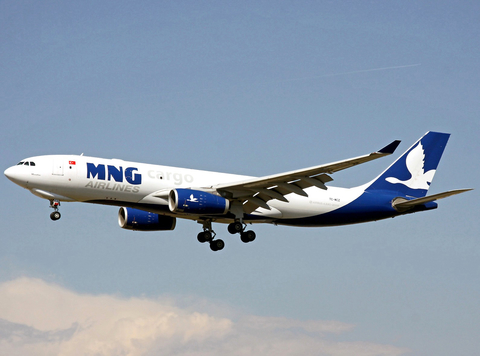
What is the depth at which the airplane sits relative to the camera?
34.6 metres

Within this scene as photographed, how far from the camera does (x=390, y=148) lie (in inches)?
1174

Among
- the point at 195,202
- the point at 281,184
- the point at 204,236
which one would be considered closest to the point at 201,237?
the point at 204,236

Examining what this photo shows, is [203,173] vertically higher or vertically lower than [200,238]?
higher

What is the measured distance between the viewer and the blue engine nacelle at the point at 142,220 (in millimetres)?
40406

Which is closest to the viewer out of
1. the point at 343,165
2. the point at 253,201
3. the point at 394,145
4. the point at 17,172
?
the point at 394,145

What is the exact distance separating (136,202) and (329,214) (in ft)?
36.9

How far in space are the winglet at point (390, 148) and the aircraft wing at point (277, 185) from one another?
1.93m

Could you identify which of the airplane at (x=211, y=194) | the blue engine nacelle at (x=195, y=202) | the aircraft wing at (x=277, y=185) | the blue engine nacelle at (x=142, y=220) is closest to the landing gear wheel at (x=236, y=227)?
the airplane at (x=211, y=194)

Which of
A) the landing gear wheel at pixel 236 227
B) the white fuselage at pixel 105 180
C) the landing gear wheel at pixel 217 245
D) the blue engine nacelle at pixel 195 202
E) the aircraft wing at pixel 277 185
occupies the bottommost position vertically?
the landing gear wheel at pixel 217 245

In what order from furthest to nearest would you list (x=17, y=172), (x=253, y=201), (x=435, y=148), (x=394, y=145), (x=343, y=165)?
(x=435, y=148) → (x=253, y=201) → (x=17, y=172) → (x=343, y=165) → (x=394, y=145)

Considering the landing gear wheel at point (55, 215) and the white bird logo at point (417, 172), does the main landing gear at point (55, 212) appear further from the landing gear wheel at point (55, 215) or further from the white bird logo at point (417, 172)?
the white bird logo at point (417, 172)

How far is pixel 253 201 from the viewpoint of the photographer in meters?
37.0

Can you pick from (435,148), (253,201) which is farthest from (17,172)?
(435,148)

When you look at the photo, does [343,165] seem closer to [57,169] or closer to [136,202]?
[136,202]
